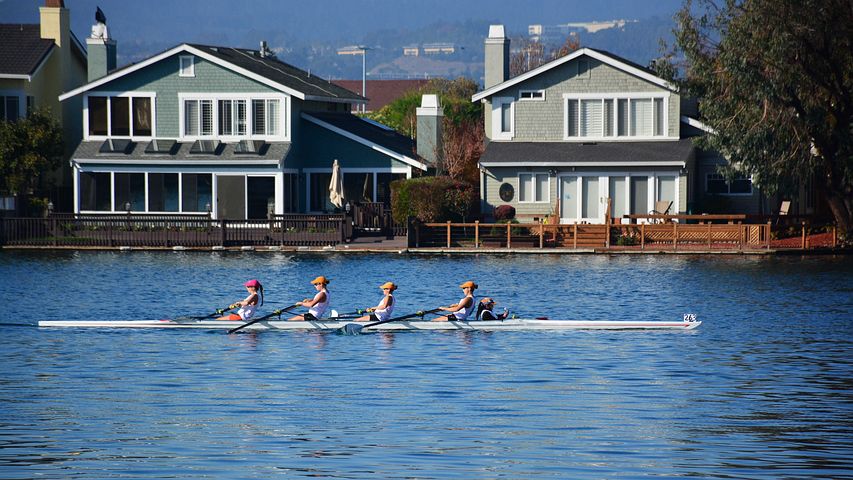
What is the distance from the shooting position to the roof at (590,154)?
180 feet

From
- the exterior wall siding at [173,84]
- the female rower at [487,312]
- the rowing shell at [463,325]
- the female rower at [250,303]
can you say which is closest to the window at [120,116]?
the exterior wall siding at [173,84]

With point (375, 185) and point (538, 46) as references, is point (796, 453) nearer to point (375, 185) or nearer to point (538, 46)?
point (375, 185)

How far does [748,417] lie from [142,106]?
42.2 meters

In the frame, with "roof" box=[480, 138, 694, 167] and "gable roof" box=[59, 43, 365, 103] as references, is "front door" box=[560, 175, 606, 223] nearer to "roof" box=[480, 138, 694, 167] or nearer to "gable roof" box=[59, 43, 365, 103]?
"roof" box=[480, 138, 694, 167]

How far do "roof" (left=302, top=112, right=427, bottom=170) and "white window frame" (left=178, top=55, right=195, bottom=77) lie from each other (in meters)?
5.36

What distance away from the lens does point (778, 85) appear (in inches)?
1833

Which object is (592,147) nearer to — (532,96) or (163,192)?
(532,96)

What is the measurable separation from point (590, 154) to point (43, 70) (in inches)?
1052

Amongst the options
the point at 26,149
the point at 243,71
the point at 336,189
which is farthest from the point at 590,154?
the point at 26,149

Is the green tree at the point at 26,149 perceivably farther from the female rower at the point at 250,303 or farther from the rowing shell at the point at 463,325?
the female rower at the point at 250,303

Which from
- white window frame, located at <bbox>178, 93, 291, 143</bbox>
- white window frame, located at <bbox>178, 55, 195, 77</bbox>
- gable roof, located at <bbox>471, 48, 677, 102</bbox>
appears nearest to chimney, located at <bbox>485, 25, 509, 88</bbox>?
gable roof, located at <bbox>471, 48, 677, 102</bbox>

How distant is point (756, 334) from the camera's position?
3228 centimetres

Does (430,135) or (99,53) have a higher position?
(99,53)

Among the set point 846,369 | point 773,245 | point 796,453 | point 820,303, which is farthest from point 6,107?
point 796,453
